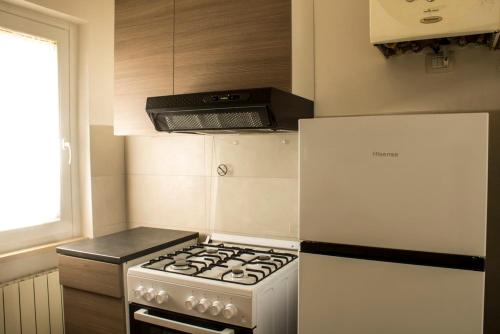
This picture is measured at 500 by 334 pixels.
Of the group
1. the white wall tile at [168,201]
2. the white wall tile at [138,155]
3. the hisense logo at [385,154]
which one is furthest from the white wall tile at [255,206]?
the hisense logo at [385,154]

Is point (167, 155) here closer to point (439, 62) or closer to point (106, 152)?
point (106, 152)

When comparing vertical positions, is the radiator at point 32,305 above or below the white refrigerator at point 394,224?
below

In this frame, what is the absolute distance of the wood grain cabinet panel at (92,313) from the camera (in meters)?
1.96

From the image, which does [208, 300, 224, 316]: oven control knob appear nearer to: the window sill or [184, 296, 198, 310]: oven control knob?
[184, 296, 198, 310]: oven control knob

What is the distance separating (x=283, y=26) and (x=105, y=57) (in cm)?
140

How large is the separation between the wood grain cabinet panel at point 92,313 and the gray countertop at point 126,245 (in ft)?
0.68

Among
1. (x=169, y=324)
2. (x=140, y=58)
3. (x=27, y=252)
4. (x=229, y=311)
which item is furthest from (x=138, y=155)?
(x=229, y=311)

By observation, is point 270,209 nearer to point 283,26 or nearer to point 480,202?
point 283,26

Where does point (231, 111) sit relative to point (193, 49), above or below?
below

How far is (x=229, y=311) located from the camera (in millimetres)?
1631

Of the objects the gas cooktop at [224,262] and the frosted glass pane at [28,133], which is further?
the frosted glass pane at [28,133]

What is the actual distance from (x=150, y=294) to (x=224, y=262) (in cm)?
39

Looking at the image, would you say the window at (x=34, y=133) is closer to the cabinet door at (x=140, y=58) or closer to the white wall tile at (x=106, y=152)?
the white wall tile at (x=106, y=152)

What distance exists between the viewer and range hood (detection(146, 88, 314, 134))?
5.48ft
